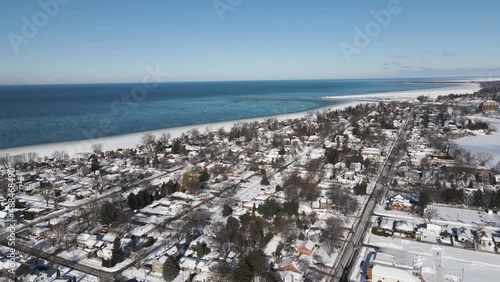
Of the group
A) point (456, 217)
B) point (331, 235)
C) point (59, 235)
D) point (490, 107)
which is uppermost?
point (490, 107)

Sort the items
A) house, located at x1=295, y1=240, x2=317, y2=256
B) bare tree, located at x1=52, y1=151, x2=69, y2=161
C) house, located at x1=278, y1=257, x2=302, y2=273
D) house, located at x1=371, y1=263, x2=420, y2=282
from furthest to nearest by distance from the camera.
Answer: bare tree, located at x1=52, y1=151, x2=69, y2=161 < house, located at x1=295, y1=240, x2=317, y2=256 < house, located at x1=278, y1=257, x2=302, y2=273 < house, located at x1=371, y1=263, x2=420, y2=282

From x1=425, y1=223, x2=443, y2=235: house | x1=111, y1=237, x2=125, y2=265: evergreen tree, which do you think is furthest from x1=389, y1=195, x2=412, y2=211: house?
x1=111, y1=237, x2=125, y2=265: evergreen tree

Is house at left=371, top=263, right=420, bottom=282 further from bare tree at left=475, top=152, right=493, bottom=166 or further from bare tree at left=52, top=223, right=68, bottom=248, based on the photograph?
bare tree at left=475, top=152, right=493, bottom=166

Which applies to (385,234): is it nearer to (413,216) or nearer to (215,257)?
(413,216)

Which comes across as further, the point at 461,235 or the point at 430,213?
the point at 430,213

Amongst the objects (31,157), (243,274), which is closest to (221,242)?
(243,274)

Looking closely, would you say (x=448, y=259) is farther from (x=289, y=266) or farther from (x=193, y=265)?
(x=193, y=265)

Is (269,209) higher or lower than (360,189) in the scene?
higher

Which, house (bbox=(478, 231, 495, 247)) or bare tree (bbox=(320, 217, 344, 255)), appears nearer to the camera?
bare tree (bbox=(320, 217, 344, 255))

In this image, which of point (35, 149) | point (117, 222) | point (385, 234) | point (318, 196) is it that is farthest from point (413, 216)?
point (35, 149)
